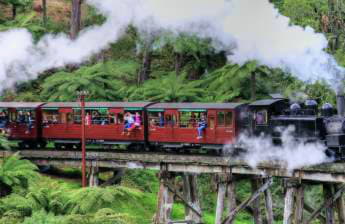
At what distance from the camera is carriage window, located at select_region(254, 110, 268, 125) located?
24.6m

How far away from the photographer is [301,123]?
2330 cm

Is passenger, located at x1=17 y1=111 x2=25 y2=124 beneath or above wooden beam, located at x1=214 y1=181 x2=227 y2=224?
above

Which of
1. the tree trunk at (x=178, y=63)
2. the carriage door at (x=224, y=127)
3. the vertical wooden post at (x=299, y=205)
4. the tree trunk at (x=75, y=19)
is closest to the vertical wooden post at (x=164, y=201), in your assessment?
the carriage door at (x=224, y=127)

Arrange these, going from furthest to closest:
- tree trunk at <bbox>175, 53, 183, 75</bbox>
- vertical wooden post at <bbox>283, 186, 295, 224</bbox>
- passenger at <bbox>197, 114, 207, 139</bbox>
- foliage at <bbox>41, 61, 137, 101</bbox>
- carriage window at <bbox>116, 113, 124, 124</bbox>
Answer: tree trunk at <bbox>175, 53, 183, 75</bbox>, foliage at <bbox>41, 61, 137, 101</bbox>, carriage window at <bbox>116, 113, 124, 124</bbox>, passenger at <bbox>197, 114, 207, 139</bbox>, vertical wooden post at <bbox>283, 186, 295, 224</bbox>

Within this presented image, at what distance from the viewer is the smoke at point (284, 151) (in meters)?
22.6

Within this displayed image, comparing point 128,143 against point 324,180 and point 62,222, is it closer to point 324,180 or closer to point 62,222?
point 324,180

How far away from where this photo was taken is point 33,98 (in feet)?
→ 124

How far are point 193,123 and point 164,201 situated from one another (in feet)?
11.0

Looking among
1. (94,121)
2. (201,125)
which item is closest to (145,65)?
(94,121)

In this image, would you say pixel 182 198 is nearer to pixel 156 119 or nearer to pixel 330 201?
pixel 156 119

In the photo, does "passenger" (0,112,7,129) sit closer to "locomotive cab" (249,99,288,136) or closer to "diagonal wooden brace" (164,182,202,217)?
"diagonal wooden brace" (164,182,202,217)

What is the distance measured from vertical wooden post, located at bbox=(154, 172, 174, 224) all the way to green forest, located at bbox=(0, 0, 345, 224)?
1.02 metres

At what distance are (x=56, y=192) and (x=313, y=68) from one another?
36.6 ft

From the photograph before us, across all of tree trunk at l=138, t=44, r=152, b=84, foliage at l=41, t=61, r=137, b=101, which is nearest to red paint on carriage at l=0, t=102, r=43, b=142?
foliage at l=41, t=61, r=137, b=101
